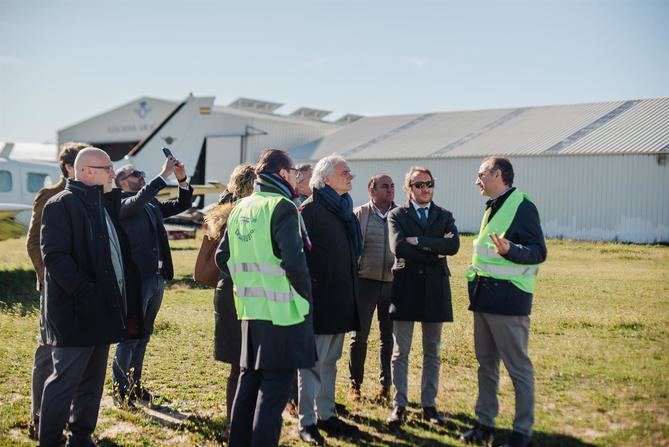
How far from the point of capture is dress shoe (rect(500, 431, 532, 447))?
182 inches

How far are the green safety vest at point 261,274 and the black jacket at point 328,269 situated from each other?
0.84 m

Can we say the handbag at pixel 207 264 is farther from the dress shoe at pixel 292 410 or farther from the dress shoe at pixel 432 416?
the dress shoe at pixel 432 416

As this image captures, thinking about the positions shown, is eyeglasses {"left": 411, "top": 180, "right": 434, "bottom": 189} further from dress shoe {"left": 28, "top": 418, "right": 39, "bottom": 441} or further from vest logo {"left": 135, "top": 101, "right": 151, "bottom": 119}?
vest logo {"left": 135, "top": 101, "right": 151, "bottom": 119}

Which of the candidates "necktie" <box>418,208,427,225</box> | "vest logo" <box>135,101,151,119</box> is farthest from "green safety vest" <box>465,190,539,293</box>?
"vest logo" <box>135,101,151,119</box>

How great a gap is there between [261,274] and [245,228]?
32 centimetres

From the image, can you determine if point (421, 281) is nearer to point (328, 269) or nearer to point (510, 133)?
point (328, 269)

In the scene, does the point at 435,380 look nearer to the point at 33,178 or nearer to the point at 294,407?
the point at 294,407

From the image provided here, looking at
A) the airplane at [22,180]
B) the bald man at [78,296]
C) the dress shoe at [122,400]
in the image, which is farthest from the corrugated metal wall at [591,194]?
the bald man at [78,296]

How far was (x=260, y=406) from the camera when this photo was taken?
4.09 metres

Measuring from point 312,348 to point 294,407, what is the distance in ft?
5.64

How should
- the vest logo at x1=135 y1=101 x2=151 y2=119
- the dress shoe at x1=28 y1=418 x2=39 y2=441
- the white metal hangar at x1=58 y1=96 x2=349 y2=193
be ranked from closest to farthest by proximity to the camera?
the dress shoe at x1=28 y1=418 x2=39 y2=441 → the white metal hangar at x1=58 y1=96 x2=349 y2=193 → the vest logo at x1=135 y1=101 x2=151 y2=119

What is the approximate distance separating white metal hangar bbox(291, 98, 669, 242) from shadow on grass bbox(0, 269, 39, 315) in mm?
19951

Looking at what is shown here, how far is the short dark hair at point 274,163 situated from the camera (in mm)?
4340

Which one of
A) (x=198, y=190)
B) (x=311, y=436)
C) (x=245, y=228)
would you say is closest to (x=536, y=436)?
(x=311, y=436)
